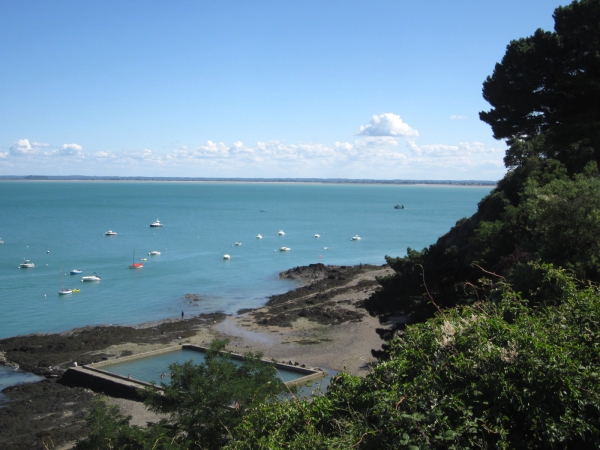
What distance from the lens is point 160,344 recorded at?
34.0 m

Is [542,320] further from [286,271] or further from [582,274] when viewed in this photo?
[286,271]

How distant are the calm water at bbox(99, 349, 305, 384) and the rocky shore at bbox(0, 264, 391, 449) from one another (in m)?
1.76

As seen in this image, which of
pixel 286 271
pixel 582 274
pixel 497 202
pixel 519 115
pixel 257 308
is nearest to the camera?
pixel 582 274

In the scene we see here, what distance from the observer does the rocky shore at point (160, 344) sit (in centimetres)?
2267

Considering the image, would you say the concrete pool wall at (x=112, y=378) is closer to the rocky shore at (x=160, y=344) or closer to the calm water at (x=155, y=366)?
the calm water at (x=155, y=366)

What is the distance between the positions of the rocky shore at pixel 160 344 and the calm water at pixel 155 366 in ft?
5.76

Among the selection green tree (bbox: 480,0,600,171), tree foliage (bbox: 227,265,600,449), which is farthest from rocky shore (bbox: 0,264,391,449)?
tree foliage (bbox: 227,265,600,449)

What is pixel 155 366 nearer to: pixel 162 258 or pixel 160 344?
pixel 160 344

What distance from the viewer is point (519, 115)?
66.9 ft

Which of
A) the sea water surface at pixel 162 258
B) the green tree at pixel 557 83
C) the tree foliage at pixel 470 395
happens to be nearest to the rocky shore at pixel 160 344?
the sea water surface at pixel 162 258

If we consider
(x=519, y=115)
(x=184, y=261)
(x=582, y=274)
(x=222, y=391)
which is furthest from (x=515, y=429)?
(x=184, y=261)

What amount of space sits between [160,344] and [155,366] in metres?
4.62

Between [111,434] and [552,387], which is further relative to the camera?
[111,434]

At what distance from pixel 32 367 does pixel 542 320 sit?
95.9 feet
